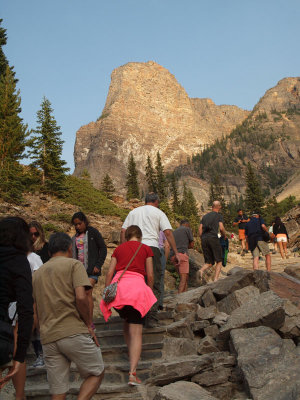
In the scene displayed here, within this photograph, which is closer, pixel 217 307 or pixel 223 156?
pixel 217 307

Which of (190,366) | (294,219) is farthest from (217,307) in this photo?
(294,219)

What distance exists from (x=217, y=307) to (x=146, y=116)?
174715 millimetres

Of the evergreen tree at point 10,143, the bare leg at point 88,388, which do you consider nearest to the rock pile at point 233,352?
the bare leg at point 88,388

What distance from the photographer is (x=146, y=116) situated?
6983 inches

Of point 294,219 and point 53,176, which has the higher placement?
point 53,176

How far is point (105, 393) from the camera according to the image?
187 inches

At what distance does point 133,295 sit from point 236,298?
113 inches

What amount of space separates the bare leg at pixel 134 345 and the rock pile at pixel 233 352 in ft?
1.31

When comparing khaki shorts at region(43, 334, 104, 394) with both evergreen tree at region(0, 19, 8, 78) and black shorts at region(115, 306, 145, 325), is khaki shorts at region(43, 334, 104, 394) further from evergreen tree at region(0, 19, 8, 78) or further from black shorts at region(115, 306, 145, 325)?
evergreen tree at region(0, 19, 8, 78)

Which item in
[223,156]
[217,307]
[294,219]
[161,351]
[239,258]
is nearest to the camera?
[161,351]

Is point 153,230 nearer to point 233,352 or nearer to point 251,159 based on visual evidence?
point 233,352

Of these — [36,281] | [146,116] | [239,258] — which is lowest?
[239,258]

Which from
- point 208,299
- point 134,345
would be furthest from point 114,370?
point 208,299

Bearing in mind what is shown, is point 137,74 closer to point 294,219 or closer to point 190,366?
point 294,219
